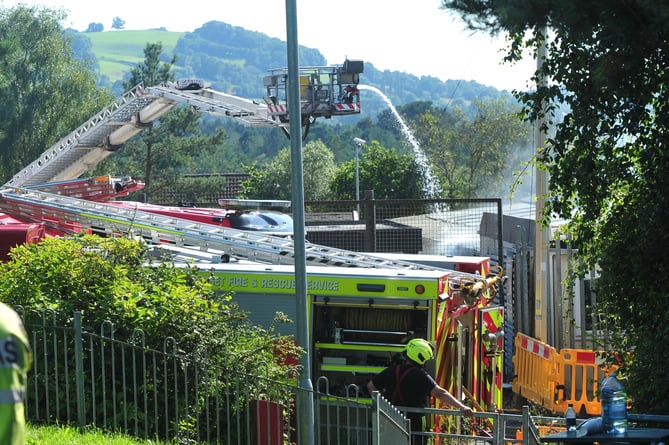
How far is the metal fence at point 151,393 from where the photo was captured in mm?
8398

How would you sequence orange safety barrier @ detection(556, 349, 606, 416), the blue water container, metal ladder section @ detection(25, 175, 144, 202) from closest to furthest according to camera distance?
the blue water container, orange safety barrier @ detection(556, 349, 606, 416), metal ladder section @ detection(25, 175, 144, 202)

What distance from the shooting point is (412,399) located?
9.49m

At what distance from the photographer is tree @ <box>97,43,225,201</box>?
59938mm

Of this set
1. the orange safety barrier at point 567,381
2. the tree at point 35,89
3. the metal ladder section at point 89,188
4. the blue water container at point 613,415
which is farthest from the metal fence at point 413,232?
the tree at point 35,89

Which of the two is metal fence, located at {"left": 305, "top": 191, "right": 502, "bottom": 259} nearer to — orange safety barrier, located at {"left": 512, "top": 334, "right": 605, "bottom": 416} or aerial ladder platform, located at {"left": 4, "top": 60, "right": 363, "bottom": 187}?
aerial ladder platform, located at {"left": 4, "top": 60, "right": 363, "bottom": 187}

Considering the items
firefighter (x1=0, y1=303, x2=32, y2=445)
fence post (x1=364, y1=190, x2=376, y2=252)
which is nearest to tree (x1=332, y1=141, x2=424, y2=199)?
fence post (x1=364, y1=190, x2=376, y2=252)

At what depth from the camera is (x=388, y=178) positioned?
5306 cm

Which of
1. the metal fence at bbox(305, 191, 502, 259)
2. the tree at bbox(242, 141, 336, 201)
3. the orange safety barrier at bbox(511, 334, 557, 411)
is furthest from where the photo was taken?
the tree at bbox(242, 141, 336, 201)

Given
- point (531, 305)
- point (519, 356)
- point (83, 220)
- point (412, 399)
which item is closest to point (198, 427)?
point (412, 399)

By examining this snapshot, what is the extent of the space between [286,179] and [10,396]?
54.0m

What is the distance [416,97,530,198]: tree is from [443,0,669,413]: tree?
55706 mm

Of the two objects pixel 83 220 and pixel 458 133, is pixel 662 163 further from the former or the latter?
pixel 458 133

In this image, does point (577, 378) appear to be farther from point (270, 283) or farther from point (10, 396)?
point (10, 396)

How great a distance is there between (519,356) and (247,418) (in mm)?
10523
